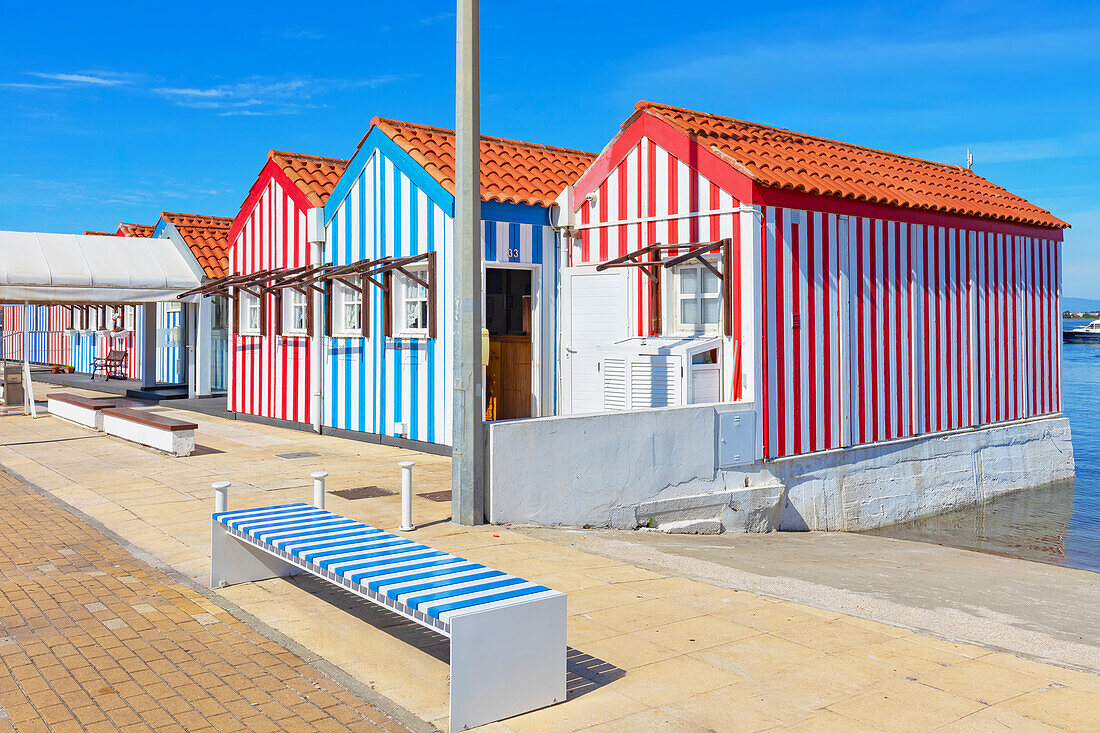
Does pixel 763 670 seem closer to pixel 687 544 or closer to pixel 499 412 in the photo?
pixel 687 544

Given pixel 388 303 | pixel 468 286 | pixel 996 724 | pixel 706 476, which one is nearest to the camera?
pixel 996 724

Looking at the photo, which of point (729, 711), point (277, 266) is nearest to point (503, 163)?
point (277, 266)

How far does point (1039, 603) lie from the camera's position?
718cm

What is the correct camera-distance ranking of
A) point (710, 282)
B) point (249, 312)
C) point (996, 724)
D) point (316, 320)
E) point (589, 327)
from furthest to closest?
point (249, 312), point (316, 320), point (589, 327), point (710, 282), point (996, 724)

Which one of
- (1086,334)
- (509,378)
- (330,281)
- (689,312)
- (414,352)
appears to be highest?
(1086,334)

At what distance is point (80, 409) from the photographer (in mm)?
15688

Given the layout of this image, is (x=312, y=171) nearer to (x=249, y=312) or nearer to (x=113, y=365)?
(x=249, y=312)

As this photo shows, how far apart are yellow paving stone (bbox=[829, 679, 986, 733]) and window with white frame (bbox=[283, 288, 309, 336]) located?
12.9 m

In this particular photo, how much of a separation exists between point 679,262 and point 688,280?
63cm

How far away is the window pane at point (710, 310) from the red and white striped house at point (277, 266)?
22.2 feet

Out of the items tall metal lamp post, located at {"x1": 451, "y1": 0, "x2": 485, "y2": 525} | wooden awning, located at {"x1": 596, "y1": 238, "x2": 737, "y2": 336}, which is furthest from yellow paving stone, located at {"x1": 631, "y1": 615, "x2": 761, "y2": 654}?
wooden awning, located at {"x1": 596, "y1": 238, "x2": 737, "y2": 336}

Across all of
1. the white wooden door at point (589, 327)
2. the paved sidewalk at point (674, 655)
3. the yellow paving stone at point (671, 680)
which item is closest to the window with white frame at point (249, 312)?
the white wooden door at point (589, 327)

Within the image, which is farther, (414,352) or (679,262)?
(414,352)

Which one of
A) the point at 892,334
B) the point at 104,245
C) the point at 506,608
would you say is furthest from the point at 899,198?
the point at 104,245
